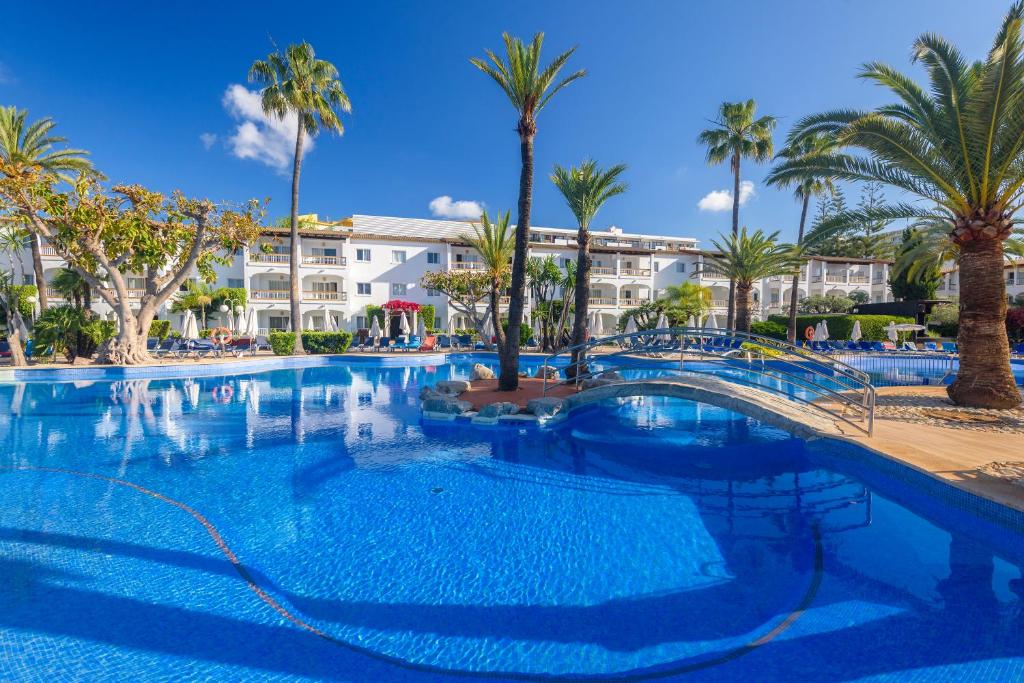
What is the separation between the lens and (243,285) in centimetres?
3566

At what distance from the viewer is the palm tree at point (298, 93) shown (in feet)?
76.2

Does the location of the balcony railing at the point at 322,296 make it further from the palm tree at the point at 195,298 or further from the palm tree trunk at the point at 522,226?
the palm tree trunk at the point at 522,226

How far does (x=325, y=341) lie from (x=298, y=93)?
12866 millimetres

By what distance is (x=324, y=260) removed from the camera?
114ft

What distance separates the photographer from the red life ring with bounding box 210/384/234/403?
1377cm

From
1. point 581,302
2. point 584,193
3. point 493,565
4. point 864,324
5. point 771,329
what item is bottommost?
point 493,565

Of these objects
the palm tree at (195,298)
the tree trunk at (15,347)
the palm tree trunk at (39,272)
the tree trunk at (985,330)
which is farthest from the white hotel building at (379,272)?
the tree trunk at (985,330)

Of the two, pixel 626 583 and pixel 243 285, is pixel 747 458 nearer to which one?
pixel 626 583

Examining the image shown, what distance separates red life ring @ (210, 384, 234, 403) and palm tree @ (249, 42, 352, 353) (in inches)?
343

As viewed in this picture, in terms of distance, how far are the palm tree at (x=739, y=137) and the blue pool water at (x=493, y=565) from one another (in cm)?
2598

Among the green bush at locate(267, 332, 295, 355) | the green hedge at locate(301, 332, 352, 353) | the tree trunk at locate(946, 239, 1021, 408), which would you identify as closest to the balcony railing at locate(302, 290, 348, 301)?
the green hedge at locate(301, 332, 352, 353)

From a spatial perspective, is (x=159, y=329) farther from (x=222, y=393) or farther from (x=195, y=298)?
(x=222, y=393)

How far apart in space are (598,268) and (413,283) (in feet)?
51.3

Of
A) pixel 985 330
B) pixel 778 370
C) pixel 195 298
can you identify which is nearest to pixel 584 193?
pixel 778 370
